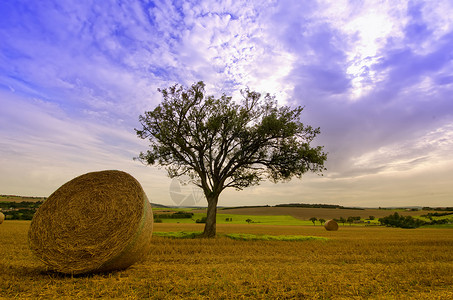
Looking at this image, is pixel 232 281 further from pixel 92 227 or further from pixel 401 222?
pixel 401 222

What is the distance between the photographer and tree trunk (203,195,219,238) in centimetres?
2081

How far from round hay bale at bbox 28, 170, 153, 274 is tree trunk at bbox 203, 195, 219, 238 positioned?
477 inches

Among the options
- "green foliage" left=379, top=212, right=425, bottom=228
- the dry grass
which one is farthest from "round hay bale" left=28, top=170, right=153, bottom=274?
"green foliage" left=379, top=212, right=425, bottom=228

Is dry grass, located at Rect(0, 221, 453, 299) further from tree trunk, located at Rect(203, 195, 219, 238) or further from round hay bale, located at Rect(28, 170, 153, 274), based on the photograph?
tree trunk, located at Rect(203, 195, 219, 238)

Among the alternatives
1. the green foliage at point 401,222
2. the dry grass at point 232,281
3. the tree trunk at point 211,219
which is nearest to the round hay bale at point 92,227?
the dry grass at point 232,281

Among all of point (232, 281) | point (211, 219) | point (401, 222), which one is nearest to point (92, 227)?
point (232, 281)

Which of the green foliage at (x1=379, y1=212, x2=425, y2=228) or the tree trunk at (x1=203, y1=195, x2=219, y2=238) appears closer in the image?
the tree trunk at (x1=203, y1=195, x2=219, y2=238)

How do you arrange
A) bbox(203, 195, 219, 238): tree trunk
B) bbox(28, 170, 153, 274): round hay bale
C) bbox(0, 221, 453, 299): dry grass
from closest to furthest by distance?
bbox(0, 221, 453, 299): dry grass, bbox(28, 170, 153, 274): round hay bale, bbox(203, 195, 219, 238): tree trunk

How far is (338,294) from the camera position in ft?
20.7

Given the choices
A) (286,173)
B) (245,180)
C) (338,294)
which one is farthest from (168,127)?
(338,294)

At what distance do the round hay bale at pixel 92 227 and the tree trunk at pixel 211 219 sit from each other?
1213 centimetres

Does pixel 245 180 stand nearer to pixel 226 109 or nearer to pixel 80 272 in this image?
pixel 226 109

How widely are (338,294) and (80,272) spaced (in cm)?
658

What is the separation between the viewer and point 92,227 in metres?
8.51
